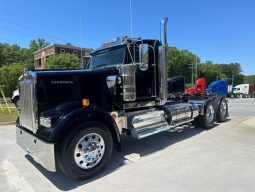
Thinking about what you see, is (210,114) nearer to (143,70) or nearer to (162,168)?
(143,70)

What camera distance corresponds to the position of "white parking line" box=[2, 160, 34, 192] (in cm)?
466

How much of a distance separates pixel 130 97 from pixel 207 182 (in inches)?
101

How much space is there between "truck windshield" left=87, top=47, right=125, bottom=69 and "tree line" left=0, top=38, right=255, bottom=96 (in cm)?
1814

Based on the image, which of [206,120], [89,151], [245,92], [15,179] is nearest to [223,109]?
[206,120]

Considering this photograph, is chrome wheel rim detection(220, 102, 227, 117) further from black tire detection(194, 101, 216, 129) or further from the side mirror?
the side mirror

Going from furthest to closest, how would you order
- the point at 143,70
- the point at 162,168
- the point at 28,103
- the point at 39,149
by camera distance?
the point at 143,70, the point at 28,103, the point at 162,168, the point at 39,149

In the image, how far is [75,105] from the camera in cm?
524

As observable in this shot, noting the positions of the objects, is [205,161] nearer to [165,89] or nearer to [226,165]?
[226,165]

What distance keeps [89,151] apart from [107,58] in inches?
107

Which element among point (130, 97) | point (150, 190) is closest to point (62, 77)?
point (130, 97)

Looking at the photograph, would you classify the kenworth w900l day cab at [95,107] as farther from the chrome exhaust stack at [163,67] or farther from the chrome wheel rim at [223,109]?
the chrome wheel rim at [223,109]

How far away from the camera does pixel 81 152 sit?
4.89 metres

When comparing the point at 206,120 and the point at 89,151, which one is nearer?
the point at 89,151

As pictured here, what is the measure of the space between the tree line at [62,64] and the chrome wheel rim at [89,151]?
20156 mm
